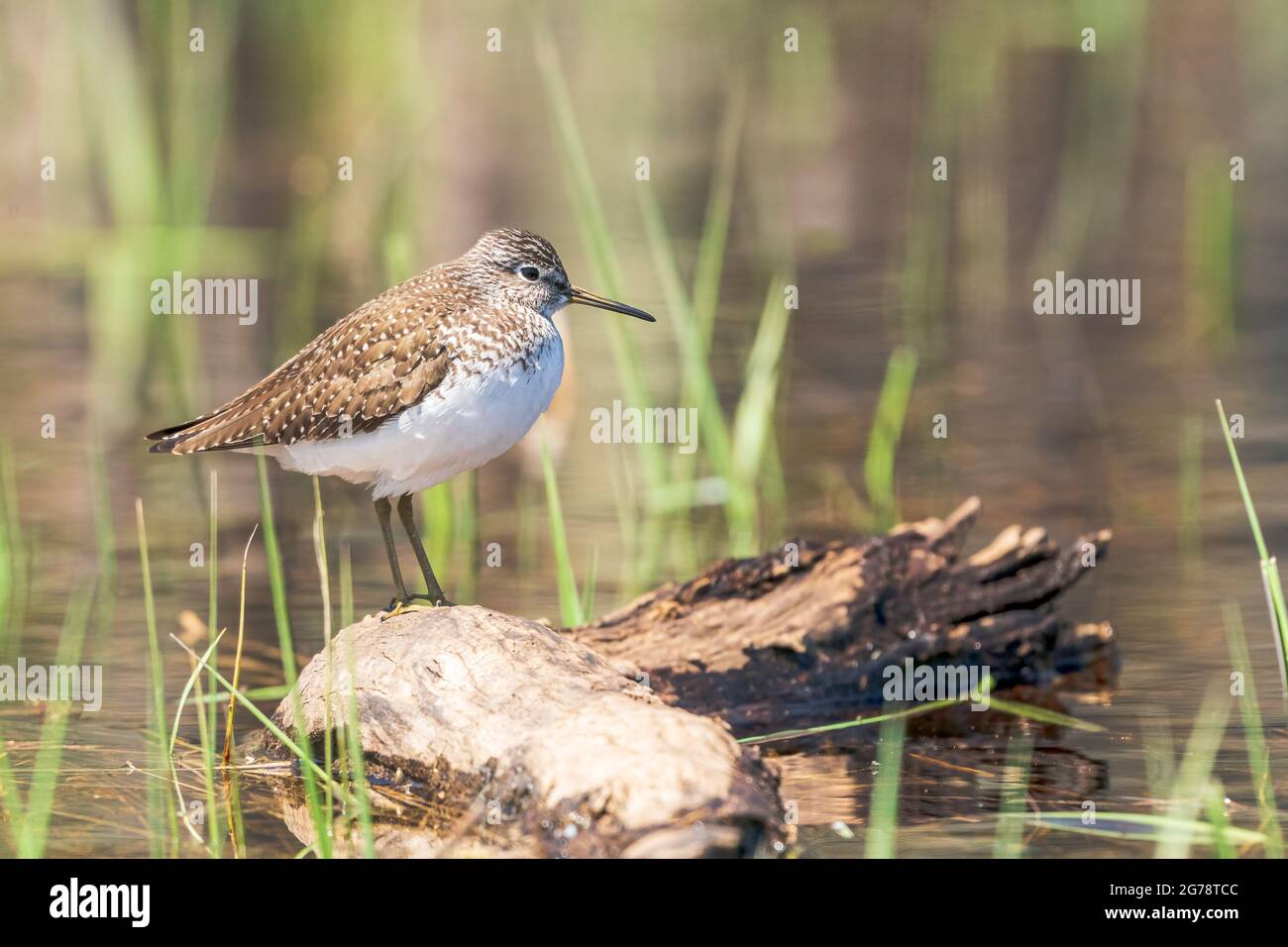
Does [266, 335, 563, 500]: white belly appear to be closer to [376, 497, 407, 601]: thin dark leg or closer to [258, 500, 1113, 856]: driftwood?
Result: [376, 497, 407, 601]: thin dark leg

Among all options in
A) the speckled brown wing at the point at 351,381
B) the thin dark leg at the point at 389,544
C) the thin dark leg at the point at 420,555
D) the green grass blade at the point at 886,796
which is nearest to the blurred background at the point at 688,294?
the green grass blade at the point at 886,796

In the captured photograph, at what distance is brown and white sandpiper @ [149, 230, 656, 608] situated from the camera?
22.5ft

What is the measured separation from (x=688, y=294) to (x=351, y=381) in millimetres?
7493

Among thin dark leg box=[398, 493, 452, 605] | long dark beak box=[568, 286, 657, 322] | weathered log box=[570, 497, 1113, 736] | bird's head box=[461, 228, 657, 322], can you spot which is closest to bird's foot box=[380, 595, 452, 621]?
thin dark leg box=[398, 493, 452, 605]

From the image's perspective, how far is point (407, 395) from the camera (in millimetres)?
6875

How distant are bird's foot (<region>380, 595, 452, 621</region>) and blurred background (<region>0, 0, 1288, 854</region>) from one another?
1.76 ft

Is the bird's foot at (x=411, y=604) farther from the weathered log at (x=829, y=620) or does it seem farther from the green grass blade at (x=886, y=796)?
the green grass blade at (x=886, y=796)

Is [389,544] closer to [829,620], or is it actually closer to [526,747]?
[526,747]

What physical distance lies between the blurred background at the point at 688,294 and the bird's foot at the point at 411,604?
535 millimetres

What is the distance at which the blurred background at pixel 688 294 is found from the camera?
8594mm

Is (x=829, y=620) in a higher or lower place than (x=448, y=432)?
lower

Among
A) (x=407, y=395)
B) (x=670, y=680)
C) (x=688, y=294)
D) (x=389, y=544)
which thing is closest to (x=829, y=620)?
(x=670, y=680)

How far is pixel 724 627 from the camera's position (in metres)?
7.60
